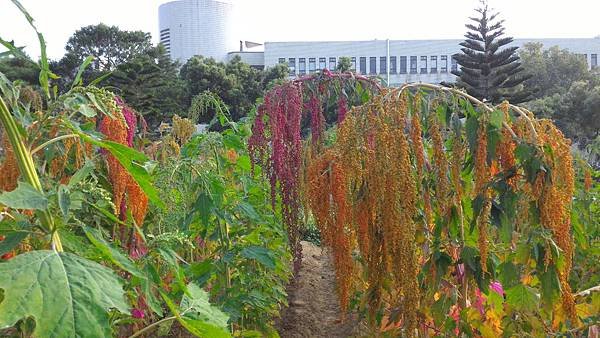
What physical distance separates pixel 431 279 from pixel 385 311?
1.76 ft

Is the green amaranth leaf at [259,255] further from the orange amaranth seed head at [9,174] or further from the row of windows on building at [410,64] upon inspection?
the row of windows on building at [410,64]

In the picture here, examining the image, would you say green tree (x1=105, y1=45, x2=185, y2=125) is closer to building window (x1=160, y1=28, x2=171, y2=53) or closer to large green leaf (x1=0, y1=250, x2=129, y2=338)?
large green leaf (x1=0, y1=250, x2=129, y2=338)

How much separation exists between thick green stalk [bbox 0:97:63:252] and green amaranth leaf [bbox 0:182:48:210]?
28mm

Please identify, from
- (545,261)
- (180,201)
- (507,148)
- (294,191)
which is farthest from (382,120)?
(180,201)

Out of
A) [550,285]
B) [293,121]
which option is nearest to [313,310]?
[293,121]

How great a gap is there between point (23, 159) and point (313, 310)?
3417 mm

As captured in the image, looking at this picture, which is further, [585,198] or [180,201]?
[585,198]

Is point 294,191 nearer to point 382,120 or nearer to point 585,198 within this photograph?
point 382,120

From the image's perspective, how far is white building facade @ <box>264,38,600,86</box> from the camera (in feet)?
163

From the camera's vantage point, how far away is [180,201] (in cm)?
262

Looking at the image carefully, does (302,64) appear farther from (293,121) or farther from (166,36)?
(293,121)

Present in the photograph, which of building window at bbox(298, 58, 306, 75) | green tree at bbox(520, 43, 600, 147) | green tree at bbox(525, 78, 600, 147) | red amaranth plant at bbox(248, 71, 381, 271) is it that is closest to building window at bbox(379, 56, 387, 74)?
building window at bbox(298, 58, 306, 75)

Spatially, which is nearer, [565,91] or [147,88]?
[147,88]

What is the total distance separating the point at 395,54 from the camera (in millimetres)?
49656
